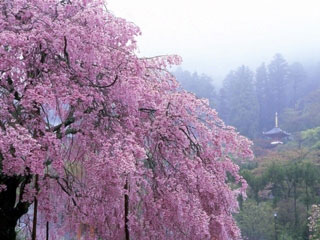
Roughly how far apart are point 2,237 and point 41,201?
1.79 ft

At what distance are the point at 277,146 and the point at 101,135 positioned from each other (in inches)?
796

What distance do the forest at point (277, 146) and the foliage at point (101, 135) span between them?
6779 millimetres

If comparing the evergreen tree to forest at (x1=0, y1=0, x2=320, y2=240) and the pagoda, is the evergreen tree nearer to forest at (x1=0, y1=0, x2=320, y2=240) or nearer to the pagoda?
the pagoda

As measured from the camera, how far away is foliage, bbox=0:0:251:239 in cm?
362

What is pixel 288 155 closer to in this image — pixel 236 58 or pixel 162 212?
pixel 162 212

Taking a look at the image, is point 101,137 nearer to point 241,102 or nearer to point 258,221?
point 258,221

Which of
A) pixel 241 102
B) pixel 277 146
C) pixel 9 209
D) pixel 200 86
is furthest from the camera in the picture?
pixel 200 86

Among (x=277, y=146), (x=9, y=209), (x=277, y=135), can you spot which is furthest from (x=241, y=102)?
(x=9, y=209)

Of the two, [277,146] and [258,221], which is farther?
[277,146]

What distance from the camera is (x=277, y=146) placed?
2302 centimetres

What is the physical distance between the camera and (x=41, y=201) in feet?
14.2

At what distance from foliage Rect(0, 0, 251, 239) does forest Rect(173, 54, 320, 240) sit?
6.78m

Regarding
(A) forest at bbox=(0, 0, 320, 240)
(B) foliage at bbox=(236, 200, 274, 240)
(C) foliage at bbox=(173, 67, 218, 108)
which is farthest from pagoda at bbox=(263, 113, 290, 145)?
(A) forest at bbox=(0, 0, 320, 240)

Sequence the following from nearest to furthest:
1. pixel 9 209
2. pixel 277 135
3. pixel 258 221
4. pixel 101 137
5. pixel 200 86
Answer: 1. pixel 101 137
2. pixel 9 209
3. pixel 258 221
4. pixel 277 135
5. pixel 200 86
